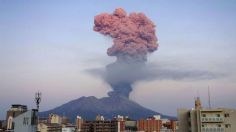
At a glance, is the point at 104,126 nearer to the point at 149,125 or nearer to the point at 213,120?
the point at 149,125

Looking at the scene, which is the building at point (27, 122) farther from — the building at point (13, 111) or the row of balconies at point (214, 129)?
the building at point (13, 111)

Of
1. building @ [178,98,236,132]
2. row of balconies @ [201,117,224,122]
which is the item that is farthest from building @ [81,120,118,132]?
row of balconies @ [201,117,224,122]

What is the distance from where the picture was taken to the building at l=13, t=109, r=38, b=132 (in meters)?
19.8

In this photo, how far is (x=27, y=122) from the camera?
65.5 feet

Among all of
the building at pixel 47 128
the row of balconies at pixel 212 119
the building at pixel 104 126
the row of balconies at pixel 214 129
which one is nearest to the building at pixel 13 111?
the building at pixel 47 128

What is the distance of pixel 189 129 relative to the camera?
38.7m

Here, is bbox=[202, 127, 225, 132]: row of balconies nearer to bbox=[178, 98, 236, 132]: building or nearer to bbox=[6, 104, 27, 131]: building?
bbox=[178, 98, 236, 132]: building

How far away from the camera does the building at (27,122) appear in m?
19.8

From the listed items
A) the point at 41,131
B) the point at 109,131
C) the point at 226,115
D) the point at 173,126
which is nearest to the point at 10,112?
the point at 41,131

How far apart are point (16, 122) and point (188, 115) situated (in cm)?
2352

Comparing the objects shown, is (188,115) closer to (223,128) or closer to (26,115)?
(223,128)

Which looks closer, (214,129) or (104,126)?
(214,129)

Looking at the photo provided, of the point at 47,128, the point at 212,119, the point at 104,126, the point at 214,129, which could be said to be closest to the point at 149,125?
the point at 104,126

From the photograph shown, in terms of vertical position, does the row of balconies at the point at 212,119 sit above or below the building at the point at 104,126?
above
